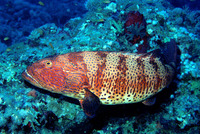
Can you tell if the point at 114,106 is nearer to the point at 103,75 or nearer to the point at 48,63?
the point at 103,75

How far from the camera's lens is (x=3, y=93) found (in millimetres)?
3041

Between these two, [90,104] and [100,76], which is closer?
[90,104]

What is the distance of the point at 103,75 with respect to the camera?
2.69m

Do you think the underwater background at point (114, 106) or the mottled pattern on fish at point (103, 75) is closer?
the mottled pattern on fish at point (103, 75)

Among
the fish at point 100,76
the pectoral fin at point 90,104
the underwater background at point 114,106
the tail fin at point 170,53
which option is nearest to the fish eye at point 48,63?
the fish at point 100,76

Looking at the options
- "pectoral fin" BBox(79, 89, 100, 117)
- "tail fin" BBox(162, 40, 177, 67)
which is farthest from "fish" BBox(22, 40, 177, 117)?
"tail fin" BBox(162, 40, 177, 67)

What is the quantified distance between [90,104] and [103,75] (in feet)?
2.18

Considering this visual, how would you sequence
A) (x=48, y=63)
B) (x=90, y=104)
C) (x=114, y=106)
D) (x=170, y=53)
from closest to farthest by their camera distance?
(x=90, y=104) → (x=48, y=63) → (x=170, y=53) → (x=114, y=106)

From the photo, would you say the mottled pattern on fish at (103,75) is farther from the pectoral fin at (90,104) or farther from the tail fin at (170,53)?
the tail fin at (170,53)

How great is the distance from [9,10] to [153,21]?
17.2 metres

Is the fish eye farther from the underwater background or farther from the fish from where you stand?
the underwater background

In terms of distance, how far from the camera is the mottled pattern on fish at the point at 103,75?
8.46ft

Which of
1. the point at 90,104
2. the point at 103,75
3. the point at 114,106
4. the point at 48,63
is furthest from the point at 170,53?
the point at 48,63

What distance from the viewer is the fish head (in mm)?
2537
